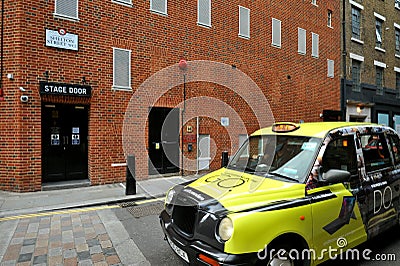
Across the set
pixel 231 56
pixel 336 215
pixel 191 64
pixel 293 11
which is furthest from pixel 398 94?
pixel 336 215

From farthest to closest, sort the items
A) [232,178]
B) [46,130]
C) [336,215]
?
[46,130], [232,178], [336,215]

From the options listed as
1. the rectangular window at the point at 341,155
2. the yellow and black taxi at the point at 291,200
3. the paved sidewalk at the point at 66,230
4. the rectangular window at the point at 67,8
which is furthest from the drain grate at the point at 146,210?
the rectangular window at the point at 67,8

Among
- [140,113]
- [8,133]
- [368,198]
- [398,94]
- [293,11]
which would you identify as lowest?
[368,198]

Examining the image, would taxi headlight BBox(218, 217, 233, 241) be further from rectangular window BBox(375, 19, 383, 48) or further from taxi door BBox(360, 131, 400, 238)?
rectangular window BBox(375, 19, 383, 48)

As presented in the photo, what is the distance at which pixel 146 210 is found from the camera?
5984 mm

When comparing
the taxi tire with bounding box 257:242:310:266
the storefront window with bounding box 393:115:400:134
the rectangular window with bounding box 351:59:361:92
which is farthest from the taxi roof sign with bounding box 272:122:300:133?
the storefront window with bounding box 393:115:400:134

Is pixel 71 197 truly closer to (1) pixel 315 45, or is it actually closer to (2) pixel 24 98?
(2) pixel 24 98

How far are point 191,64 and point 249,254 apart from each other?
8993 mm

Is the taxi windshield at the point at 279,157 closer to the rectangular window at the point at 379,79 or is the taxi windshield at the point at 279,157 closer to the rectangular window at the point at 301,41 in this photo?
the rectangular window at the point at 301,41

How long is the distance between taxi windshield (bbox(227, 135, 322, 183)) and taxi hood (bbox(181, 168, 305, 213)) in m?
0.18

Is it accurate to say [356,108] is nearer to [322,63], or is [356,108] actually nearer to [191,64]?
[322,63]

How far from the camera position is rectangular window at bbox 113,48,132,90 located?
29.1 ft

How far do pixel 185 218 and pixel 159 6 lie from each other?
8780mm

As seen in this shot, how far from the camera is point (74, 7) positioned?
8.18 metres
